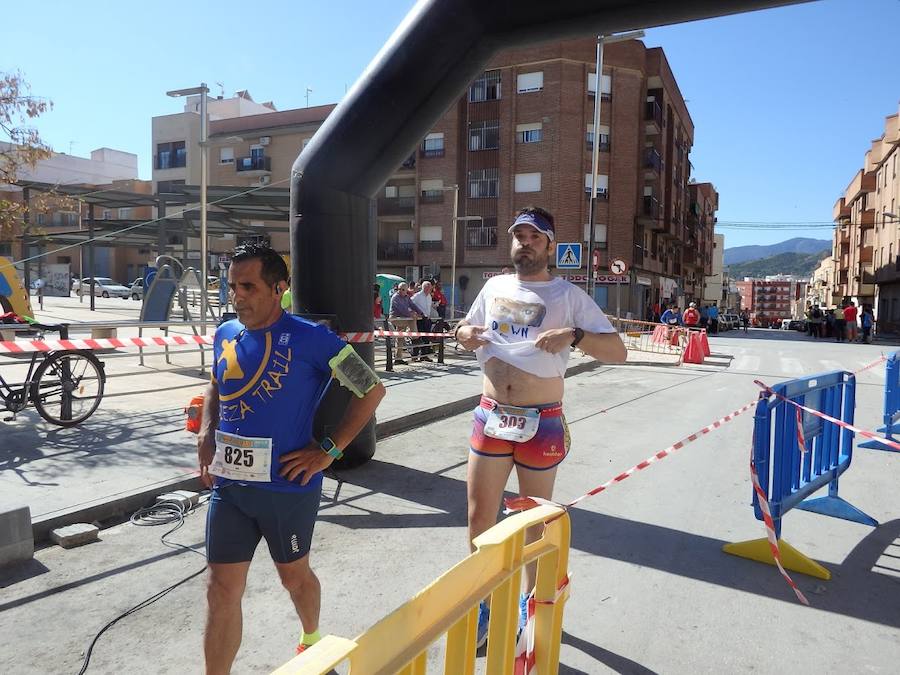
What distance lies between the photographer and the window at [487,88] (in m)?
42.4

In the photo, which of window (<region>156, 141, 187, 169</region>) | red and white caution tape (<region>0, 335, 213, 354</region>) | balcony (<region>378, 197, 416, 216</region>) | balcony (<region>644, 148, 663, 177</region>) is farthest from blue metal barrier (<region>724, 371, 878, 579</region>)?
window (<region>156, 141, 187, 169</region>)

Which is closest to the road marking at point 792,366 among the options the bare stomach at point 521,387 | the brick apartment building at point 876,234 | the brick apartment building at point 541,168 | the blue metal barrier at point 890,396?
the blue metal barrier at point 890,396

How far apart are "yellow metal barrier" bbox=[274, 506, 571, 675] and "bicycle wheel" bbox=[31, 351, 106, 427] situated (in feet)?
20.6

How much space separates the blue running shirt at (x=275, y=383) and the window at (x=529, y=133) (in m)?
40.7

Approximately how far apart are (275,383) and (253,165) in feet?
173

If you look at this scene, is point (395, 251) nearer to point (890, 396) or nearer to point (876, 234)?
point (876, 234)

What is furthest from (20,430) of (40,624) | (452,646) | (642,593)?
(452,646)

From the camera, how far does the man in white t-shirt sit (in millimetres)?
3125

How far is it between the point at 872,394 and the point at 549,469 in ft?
37.3

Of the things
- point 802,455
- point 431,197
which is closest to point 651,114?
point 431,197

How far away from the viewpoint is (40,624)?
10.7 feet

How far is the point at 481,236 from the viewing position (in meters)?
42.8

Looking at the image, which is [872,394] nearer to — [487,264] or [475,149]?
[487,264]

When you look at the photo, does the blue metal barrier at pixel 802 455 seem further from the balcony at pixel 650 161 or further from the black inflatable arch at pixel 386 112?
the balcony at pixel 650 161
